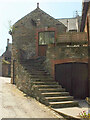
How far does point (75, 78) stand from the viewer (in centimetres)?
918

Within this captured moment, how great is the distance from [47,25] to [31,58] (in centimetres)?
394

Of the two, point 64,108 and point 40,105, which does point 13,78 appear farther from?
point 64,108

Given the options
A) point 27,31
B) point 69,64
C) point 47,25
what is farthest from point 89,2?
point 27,31

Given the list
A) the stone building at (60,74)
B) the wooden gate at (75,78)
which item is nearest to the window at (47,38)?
the stone building at (60,74)

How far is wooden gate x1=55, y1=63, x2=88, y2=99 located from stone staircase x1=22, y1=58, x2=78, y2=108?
0.75m

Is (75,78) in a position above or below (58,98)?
above

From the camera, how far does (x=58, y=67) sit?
9.55 m

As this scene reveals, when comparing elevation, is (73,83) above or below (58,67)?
below

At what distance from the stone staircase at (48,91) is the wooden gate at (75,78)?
747 millimetres

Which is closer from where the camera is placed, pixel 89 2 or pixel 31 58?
pixel 89 2

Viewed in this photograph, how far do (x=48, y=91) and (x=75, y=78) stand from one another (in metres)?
2.31

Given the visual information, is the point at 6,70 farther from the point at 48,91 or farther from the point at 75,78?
the point at 48,91

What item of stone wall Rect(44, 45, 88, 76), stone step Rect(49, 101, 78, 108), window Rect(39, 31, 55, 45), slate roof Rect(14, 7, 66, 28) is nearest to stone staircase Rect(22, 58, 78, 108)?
stone step Rect(49, 101, 78, 108)

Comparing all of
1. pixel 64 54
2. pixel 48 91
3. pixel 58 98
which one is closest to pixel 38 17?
pixel 64 54
